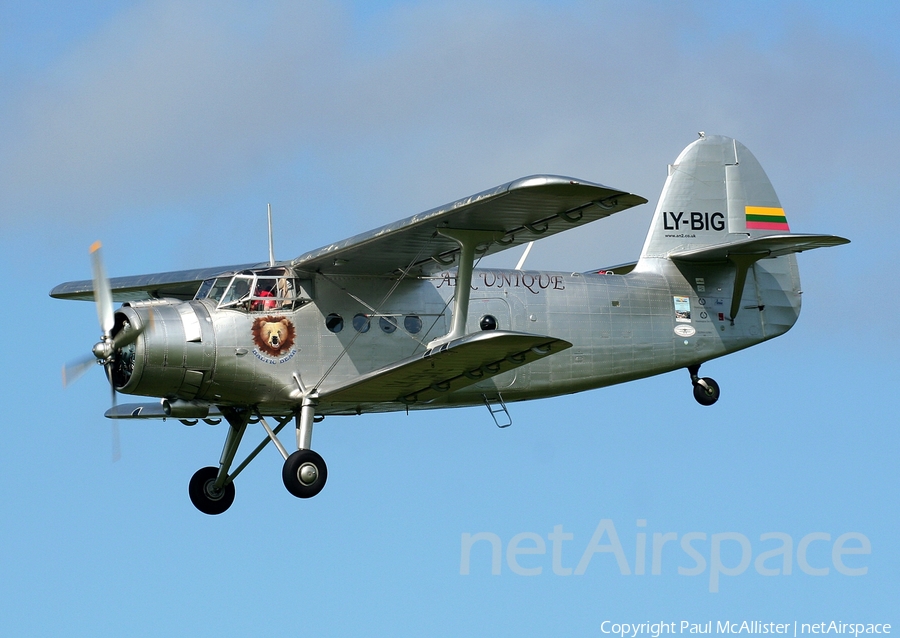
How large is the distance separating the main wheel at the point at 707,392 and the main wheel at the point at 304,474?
5736 millimetres

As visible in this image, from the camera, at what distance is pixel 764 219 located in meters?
19.7

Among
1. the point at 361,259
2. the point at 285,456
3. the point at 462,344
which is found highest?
the point at 361,259

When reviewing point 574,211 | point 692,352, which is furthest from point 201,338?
point 692,352

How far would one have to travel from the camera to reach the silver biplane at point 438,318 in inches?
599

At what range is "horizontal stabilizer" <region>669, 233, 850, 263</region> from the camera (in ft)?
56.3

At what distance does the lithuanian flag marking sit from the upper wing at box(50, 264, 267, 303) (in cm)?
715

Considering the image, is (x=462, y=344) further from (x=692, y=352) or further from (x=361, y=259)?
(x=692, y=352)

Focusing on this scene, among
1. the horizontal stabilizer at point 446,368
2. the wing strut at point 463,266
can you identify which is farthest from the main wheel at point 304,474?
the wing strut at point 463,266

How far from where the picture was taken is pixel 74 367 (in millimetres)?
15664

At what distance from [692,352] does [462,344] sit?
16.7ft

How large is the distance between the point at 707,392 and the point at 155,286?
24.4 ft

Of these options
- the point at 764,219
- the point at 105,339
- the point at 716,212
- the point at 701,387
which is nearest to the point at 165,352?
the point at 105,339

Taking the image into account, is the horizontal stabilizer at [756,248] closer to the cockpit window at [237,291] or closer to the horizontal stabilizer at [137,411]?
the cockpit window at [237,291]

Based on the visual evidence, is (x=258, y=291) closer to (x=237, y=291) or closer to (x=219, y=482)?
(x=237, y=291)
